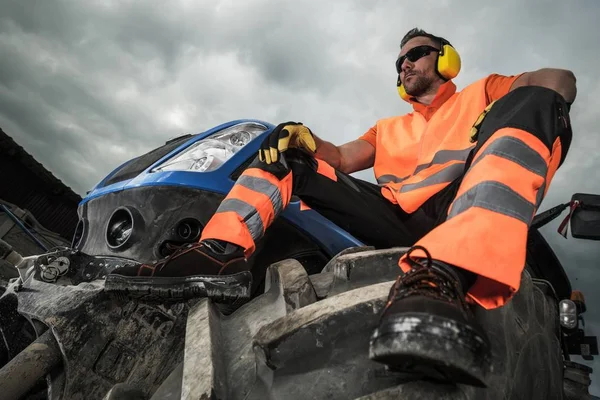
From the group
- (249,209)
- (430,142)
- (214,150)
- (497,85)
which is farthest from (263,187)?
(497,85)

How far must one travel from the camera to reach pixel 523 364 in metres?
0.99

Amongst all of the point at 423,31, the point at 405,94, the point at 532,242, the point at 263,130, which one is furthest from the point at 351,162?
the point at 532,242

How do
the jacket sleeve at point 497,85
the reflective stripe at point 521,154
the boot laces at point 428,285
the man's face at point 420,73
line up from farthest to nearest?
the man's face at point 420,73, the jacket sleeve at point 497,85, the reflective stripe at point 521,154, the boot laces at point 428,285

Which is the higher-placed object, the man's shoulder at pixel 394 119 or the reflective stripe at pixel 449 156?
the man's shoulder at pixel 394 119

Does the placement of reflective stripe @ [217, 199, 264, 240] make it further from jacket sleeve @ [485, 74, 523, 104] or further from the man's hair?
the man's hair

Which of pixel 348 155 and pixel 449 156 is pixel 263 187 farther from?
pixel 348 155

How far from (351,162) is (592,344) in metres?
3.08

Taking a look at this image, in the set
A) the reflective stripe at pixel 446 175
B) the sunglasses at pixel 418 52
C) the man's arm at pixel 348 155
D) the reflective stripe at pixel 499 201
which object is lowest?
the reflective stripe at pixel 499 201

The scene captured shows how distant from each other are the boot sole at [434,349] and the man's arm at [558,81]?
1.14 meters

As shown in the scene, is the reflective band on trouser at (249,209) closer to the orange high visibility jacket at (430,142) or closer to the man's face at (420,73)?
the orange high visibility jacket at (430,142)

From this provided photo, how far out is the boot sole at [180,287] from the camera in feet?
3.80

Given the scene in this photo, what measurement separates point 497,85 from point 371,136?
1047 millimetres

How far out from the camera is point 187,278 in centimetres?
120

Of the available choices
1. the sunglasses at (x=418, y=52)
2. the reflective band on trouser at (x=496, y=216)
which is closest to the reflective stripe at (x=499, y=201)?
the reflective band on trouser at (x=496, y=216)
